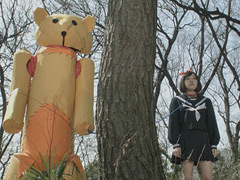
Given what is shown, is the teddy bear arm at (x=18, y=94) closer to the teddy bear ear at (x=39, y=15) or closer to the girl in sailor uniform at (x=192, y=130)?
the teddy bear ear at (x=39, y=15)

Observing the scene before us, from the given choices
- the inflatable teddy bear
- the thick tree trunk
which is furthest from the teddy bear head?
the thick tree trunk

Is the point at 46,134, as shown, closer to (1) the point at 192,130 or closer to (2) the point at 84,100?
(2) the point at 84,100

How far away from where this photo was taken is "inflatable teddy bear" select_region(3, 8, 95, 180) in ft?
7.88

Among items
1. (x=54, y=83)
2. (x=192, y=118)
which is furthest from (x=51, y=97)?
(x=192, y=118)

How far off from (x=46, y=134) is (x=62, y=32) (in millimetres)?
985

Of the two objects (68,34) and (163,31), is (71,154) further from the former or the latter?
(163,31)

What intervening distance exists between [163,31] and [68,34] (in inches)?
231

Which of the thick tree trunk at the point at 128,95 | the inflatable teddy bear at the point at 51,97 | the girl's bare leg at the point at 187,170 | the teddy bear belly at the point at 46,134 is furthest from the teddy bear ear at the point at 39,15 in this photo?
the girl's bare leg at the point at 187,170

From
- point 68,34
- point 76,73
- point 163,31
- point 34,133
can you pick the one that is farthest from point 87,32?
point 163,31

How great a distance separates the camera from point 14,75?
2641 mm

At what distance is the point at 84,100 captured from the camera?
8.39ft

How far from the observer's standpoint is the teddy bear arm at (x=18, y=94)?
2.44 m

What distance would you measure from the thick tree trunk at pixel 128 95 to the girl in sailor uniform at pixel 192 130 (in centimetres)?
57

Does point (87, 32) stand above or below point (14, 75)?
above
